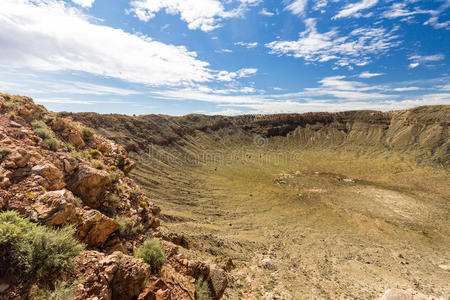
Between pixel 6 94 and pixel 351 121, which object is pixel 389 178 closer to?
pixel 351 121

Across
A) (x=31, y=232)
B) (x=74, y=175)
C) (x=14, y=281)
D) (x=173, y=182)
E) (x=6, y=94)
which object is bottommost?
(x=173, y=182)

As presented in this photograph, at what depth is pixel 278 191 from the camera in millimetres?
39656

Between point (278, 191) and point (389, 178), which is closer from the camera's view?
point (278, 191)

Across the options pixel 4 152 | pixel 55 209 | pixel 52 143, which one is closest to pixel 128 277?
pixel 55 209

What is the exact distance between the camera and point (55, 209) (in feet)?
15.1

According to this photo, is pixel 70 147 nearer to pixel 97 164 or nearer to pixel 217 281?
Result: pixel 97 164

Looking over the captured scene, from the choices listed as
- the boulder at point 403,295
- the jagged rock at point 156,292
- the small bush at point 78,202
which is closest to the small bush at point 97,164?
the small bush at point 78,202

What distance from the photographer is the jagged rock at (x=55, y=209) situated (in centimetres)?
443

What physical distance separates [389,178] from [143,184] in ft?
184

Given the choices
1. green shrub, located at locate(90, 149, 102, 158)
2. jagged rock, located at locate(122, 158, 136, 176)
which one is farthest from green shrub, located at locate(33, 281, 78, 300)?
jagged rock, located at locate(122, 158, 136, 176)

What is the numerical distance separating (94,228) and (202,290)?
418 centimetres

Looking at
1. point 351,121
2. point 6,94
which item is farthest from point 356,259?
point 351,121

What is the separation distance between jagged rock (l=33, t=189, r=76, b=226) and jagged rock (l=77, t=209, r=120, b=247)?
355 millimetres

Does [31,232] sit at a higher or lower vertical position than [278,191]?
higher
